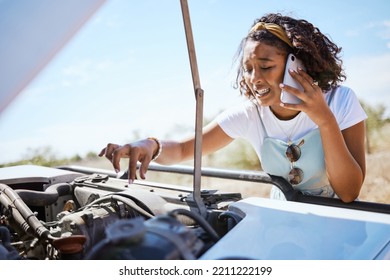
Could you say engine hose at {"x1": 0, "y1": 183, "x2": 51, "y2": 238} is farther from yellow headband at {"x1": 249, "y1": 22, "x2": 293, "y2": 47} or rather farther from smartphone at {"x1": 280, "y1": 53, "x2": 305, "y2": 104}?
yellow headband at {"x1": 249, "y1": 22, "x2": 293, "y2": 47}

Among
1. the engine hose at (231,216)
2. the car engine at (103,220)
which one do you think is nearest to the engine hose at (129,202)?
the car engine at (103,220)

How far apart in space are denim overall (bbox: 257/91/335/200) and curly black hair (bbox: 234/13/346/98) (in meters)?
0.08

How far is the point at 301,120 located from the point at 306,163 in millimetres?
169

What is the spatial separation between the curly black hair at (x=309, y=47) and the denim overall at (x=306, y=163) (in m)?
0.08

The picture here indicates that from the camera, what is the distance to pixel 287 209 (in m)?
1.18

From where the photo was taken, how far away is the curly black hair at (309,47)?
149cm

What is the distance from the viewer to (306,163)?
1.48 m

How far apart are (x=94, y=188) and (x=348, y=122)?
1.03 meters

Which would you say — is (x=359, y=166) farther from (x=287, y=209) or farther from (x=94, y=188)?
(x=94, y=188)

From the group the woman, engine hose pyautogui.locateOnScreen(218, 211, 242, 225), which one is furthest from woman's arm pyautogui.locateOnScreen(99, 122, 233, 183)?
engine hose pyautogui.locateOnScreen(218, 211, 242, 225)

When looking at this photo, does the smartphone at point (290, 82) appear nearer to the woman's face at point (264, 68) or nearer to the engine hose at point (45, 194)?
the woman's face at point (264, 68)

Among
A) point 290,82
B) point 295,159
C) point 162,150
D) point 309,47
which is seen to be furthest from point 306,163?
point 162,150

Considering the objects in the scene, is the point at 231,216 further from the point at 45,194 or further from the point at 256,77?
the point at 45,194
